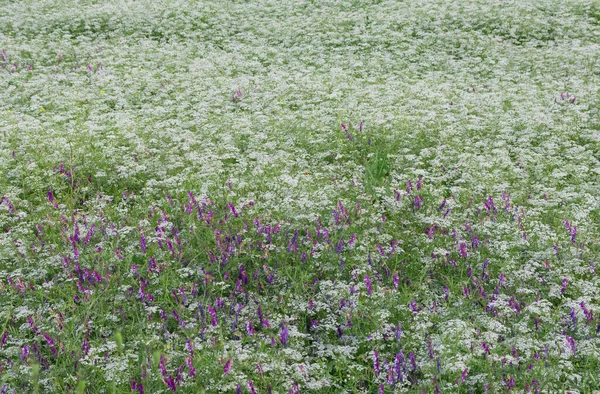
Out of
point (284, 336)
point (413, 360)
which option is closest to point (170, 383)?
point (284, 336)

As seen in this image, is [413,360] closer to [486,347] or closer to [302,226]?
[486,347]

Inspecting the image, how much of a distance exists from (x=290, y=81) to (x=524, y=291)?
689cm

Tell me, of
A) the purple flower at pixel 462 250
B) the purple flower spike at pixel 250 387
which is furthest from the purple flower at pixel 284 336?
the purple flower at pixel 462 250

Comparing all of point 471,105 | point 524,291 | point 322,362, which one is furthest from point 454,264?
point 471,105

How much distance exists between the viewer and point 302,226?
5902 millimetres

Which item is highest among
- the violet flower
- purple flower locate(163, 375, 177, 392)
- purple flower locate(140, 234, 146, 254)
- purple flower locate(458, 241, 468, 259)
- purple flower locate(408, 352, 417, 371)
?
the violet flower

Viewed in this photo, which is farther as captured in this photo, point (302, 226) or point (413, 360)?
point (302, 226)

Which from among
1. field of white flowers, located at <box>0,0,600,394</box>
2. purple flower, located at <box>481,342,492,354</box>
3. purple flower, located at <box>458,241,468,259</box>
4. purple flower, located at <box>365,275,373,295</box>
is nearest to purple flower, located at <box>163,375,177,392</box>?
field of white flowers, located at <box>0,0,600,394</box>

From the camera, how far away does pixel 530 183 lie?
695 centimetres

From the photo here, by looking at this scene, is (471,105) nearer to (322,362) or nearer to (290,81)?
(290,81)

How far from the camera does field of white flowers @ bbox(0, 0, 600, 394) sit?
416 cm

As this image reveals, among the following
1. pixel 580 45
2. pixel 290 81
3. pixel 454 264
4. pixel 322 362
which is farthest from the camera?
pixel 580 45

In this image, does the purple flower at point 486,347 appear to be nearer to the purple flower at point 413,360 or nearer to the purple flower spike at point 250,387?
the purple flower at point 413,360

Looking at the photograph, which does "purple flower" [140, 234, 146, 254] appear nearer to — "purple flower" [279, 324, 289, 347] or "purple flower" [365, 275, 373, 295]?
"purple flower" [279, 324, 289, 347]
